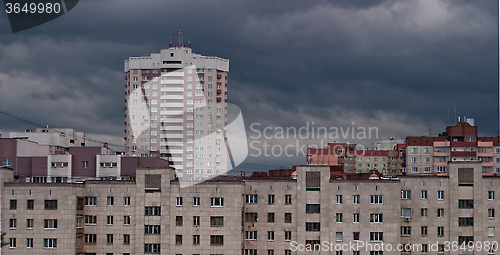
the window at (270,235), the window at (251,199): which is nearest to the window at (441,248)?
the window at (270,235)

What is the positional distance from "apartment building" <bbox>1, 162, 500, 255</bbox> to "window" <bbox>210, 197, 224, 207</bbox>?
0.41ft

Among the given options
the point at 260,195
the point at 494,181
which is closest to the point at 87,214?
the point at 260,195

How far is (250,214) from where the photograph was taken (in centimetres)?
7231

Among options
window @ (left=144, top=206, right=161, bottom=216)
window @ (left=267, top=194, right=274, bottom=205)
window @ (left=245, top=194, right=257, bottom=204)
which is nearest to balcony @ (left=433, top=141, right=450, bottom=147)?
window @ (left=267, top=194, right=274, bottom=205)

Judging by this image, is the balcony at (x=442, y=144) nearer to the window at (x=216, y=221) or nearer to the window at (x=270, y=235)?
the window at (x=270, y=235)

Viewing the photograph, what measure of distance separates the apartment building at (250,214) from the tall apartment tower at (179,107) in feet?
383

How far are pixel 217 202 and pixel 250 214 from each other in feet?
15.9

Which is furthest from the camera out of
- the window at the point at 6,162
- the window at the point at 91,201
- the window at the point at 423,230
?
the window at the point at 6,162

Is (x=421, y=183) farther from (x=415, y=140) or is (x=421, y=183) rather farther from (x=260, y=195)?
(x=415, y=140)

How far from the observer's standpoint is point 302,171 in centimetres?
7225

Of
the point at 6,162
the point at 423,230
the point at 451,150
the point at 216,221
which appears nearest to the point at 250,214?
the point at 216,221

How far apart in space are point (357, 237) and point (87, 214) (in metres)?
34.3

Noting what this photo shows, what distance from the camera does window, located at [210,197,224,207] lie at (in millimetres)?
70438

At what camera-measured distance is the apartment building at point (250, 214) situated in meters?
69.4
